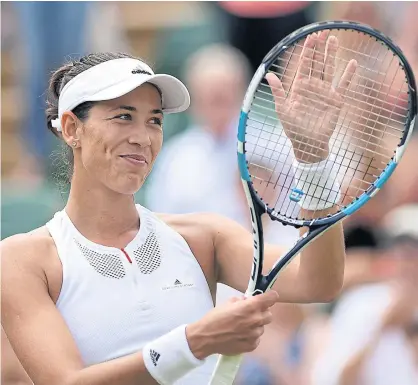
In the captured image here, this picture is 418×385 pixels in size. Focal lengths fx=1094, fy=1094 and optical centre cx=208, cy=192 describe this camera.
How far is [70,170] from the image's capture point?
125 inches

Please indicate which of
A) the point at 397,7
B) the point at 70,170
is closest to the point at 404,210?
the point at 397,7

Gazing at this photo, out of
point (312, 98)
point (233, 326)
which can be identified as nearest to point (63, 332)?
point (233, 326)

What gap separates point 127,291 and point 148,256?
0.44ft

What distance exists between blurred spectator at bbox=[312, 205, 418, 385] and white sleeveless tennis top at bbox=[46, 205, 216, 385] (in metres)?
1.62

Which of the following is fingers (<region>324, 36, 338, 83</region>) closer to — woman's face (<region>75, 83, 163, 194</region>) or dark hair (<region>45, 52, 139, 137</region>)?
woman's face (<region>75, 83, 163, 194</region>)

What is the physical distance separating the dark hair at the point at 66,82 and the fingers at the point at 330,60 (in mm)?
490

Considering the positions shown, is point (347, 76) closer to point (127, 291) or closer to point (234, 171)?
point (127, 291)

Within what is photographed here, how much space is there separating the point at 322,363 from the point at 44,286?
2019 millimetres

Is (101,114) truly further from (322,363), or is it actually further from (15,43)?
(15,43)

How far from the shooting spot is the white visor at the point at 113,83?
2.90 metres

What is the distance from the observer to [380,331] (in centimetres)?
450

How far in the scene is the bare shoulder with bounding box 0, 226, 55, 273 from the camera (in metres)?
2.88

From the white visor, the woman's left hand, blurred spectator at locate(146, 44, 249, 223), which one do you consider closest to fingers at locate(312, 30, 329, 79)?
the woman's left hand

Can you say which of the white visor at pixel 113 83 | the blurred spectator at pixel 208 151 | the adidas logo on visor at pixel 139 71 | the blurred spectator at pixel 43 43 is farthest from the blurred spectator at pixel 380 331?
the blurred spectator at pixel 43 43
